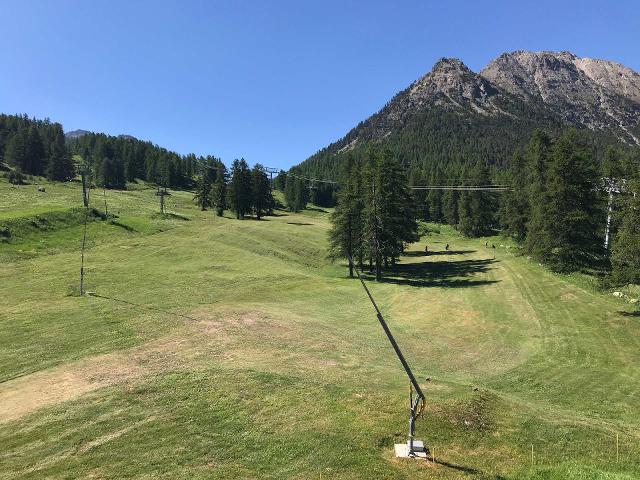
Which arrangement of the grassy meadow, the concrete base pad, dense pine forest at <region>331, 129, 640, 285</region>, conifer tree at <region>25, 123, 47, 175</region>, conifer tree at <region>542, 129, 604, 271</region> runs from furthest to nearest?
1. conifer tree at <region>25, 123, 47, 175</region>
2. conifer tree at <region>542, 129, 604, 271</region>
3. dense pine forest at <region>331, 129, 640, 285</region>
4. the grassy meadow
5. the concrete base pad

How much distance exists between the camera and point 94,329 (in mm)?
30891

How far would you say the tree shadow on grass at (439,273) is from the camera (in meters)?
54.6

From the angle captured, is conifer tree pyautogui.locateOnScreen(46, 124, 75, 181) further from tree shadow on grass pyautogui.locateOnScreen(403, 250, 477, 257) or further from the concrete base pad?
the concrete base pad

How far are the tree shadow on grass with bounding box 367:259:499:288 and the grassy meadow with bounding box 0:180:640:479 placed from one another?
0.64 meters

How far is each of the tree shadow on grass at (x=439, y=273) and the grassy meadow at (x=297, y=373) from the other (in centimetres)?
64

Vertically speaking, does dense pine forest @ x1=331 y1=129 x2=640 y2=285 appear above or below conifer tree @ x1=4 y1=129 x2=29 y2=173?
below

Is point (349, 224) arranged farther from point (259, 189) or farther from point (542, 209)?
point (259, 189)

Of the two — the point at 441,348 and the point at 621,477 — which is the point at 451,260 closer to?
the point at 441,348

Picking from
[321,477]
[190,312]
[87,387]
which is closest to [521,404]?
[321,477]

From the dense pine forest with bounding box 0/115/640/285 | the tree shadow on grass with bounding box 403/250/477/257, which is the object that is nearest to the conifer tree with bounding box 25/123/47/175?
the dense pine forest with bounding box 0/115/640/285

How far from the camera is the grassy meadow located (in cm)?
1507

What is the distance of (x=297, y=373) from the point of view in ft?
74.9

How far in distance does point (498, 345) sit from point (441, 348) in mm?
4390

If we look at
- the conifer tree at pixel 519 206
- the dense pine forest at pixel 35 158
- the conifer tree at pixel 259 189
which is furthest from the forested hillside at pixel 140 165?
the conifer tree at pixel 519 206
